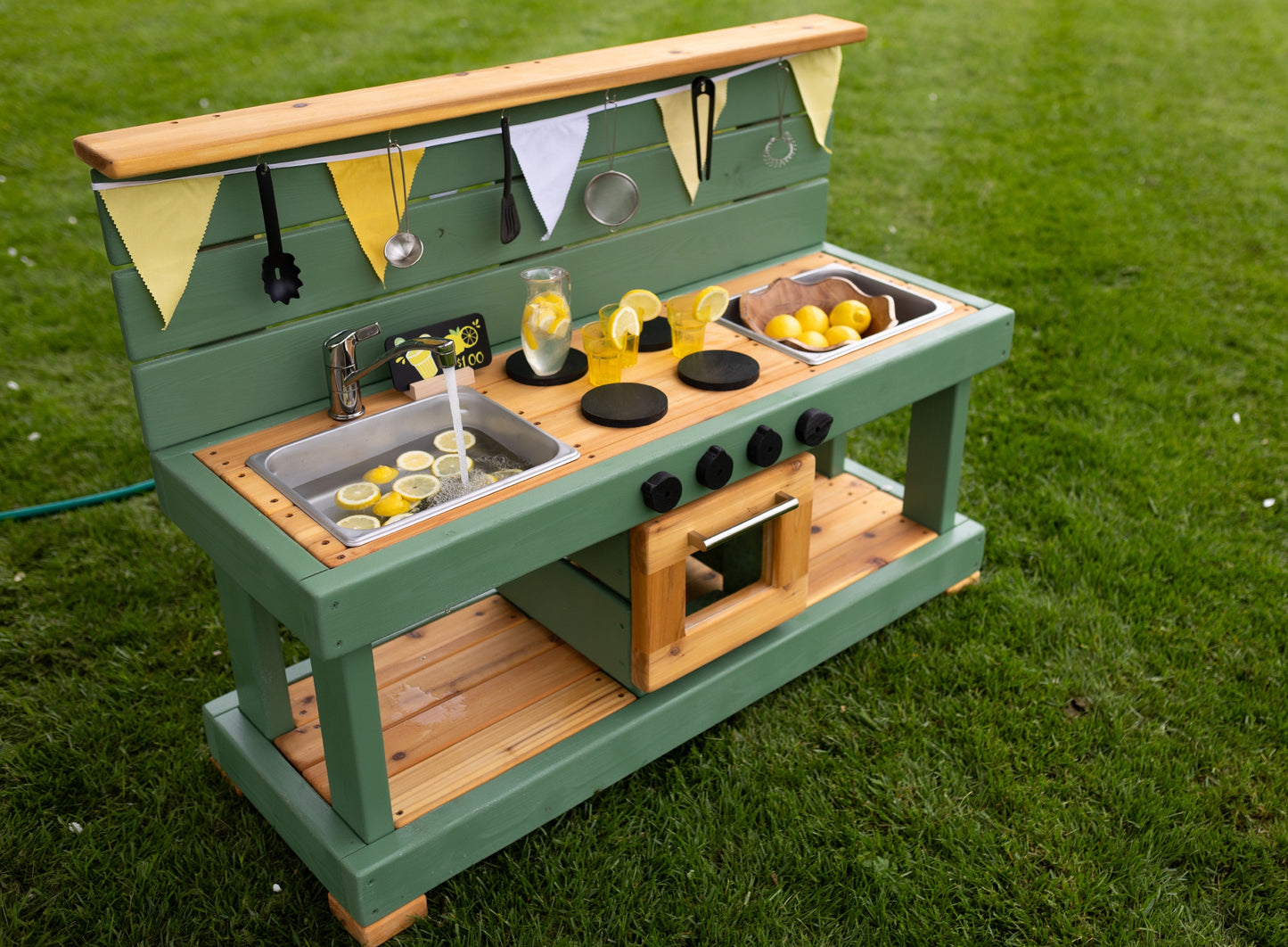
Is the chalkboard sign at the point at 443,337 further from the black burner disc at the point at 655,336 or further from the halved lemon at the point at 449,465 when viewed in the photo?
the black burner disc at the point at 655,336

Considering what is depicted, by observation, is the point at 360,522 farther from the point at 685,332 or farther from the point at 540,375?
the point at 685,332

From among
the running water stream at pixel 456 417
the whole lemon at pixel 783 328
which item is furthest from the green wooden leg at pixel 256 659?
the whole lemon at pixel 783 328

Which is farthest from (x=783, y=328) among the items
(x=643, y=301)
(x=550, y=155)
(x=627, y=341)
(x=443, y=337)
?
(x=443, y=337)

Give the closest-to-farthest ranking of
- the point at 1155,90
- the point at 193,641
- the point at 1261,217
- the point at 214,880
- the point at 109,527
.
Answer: the point at 214,880 < the point at 193,641 < the point at 109,527 < the point at 1261,217 < the point at 1155,90

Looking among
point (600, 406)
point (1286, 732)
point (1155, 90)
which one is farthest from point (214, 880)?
Answer: point (1155, 90)

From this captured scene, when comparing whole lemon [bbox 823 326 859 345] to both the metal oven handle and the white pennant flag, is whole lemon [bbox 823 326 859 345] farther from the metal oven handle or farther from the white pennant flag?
the white pennant flag

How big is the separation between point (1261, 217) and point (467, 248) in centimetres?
465

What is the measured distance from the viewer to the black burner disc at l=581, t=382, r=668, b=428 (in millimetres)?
2463

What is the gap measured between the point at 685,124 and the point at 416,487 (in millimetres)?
1228

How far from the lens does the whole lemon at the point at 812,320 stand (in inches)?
117

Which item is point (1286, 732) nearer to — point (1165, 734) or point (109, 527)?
point (1165, 734)

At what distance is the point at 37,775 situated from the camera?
2703 mm

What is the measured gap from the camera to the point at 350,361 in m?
2.47

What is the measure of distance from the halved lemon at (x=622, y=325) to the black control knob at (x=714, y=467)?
0.36 m
